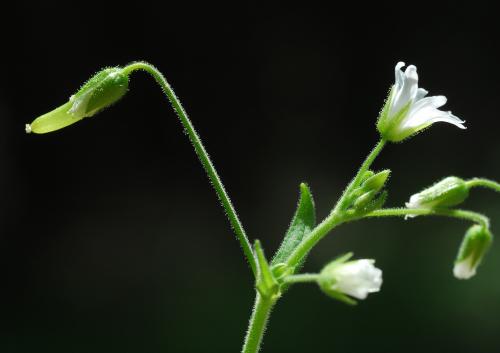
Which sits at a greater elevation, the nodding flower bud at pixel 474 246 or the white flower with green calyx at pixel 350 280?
the nodding flower bud at pixel 474 246

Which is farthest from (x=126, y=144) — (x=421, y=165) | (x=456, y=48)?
(x=456, y=48)

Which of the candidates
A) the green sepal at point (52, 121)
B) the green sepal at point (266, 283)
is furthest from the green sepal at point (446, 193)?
the green sepal at point (52, 121)

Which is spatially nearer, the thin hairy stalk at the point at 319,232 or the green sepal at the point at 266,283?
the green sepal at the point at 266,283

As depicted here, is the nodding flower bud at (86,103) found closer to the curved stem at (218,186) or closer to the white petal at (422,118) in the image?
the curved stem at (218,186)

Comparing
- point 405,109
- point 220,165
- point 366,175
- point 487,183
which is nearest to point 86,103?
point 366,175

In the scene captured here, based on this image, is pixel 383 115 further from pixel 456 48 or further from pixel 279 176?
pixel 456 48

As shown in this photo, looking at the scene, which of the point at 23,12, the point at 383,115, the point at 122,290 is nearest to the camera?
the point at 383,115
